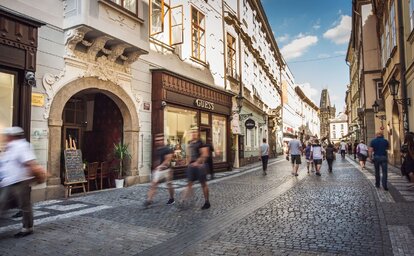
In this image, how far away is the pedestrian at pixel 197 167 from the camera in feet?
24.4

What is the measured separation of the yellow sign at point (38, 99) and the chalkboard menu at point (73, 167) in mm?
1578

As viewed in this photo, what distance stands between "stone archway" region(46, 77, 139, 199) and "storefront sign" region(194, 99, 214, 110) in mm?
3880

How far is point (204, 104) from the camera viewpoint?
15586mm

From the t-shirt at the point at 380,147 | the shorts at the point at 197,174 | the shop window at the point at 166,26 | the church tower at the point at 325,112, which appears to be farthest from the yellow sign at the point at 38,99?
the church tower at the point at 325,112

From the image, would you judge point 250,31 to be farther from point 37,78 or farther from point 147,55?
point 37,78

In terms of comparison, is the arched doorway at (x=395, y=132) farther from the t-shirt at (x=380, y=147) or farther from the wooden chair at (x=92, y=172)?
the wooden chair at (x=92, y=172)

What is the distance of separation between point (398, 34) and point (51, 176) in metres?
14.7

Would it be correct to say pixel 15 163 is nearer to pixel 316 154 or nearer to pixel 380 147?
pixel 380 147

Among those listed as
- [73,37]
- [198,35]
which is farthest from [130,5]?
[198,35]

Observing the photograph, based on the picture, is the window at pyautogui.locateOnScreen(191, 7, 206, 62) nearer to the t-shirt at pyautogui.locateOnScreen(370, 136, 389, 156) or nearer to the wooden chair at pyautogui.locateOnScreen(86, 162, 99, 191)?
the wooden chair at pyautogui.locateOnScreen(86, 162, 99, 191)

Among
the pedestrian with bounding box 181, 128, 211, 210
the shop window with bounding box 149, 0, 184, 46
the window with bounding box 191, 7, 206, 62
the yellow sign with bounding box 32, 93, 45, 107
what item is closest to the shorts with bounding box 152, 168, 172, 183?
the pedestrian with bounding box 181, 128, 211, 210

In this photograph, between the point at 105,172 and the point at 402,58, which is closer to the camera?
the point at 105,172

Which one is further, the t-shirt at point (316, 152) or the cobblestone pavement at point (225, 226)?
the t-shirt at point (316, 152)

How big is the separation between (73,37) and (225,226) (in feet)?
21.8
